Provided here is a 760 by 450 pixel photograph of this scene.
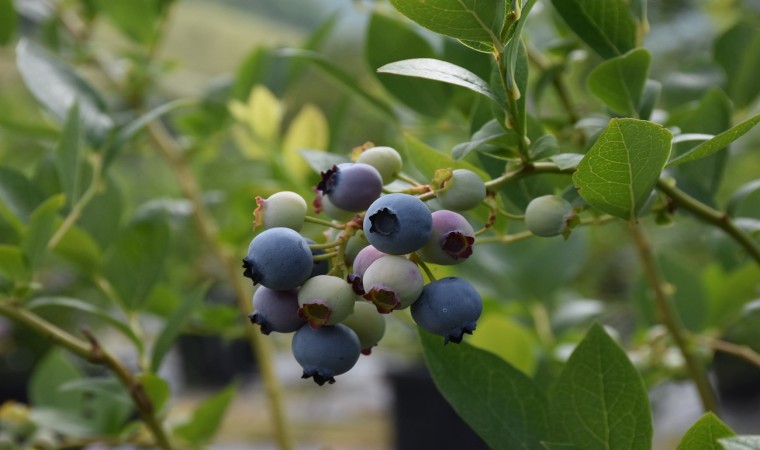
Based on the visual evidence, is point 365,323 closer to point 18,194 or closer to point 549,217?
point 549,217

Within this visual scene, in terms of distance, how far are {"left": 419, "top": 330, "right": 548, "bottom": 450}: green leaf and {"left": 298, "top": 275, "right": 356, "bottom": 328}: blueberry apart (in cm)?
10

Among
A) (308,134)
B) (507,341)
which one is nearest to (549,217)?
(507,341)

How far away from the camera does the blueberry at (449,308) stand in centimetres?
32

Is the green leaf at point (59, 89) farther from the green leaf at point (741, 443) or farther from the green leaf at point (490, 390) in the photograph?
the green leaf at point (741, 443)

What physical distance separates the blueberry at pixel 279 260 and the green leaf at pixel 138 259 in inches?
15.3

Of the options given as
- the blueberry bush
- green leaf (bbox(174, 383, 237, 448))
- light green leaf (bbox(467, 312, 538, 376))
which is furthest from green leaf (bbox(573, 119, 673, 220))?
green leaf (bbox(174, 383, 237, 448))

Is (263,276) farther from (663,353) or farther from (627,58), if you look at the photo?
(663,353)

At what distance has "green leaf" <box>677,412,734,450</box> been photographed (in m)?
0.34

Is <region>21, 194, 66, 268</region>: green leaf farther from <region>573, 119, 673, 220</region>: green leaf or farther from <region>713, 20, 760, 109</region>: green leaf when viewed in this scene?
<region>713, 20, 760, 109</region>: green leaf

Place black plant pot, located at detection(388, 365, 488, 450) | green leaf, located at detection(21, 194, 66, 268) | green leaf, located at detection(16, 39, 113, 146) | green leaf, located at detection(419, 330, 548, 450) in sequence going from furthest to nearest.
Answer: black plant pot, located at detection(388, 365, 488, 450)
green leaf, located at detection(16, 39, 113, 146)
green leaf, located at detection(21, 194, 66, 268)
green leaf, located at detection(419, 330, 548, 450)

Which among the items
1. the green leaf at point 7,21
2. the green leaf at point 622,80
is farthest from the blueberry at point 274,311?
the green leaf at point 7,21

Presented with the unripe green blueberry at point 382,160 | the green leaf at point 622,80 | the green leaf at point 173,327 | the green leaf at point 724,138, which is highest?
the green leaf at point 622,80

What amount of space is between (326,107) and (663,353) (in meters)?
5.79

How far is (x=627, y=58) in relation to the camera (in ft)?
1.37
